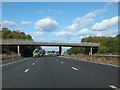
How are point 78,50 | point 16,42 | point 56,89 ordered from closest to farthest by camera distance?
point 56,89
point 16,42
point 78,50

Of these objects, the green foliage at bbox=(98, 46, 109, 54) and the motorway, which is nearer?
the motorway

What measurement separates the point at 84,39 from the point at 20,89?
176237mm

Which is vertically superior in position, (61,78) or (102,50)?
(61,78)

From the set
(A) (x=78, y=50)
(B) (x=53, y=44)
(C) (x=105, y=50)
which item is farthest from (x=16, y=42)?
(A) (x=78, y=50)

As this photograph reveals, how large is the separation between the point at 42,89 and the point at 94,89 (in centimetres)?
201

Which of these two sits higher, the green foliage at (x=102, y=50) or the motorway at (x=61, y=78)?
the motorway at (x=61, y=78)

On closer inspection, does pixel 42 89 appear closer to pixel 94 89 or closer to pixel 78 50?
pixel 94 89

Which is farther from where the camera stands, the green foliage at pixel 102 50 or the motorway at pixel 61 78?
the green foliage at pixel 102 50

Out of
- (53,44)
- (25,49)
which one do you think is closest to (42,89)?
(53,44)

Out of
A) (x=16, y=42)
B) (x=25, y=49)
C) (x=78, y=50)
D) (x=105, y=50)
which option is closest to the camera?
(x=16, y=42)

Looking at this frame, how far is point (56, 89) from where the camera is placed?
38.0 ft

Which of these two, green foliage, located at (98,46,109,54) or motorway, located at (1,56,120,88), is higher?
motorway, located at (1,56,120,88)

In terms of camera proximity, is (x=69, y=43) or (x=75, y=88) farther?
(x=69, y=43)

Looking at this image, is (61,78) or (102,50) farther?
(102,50)
